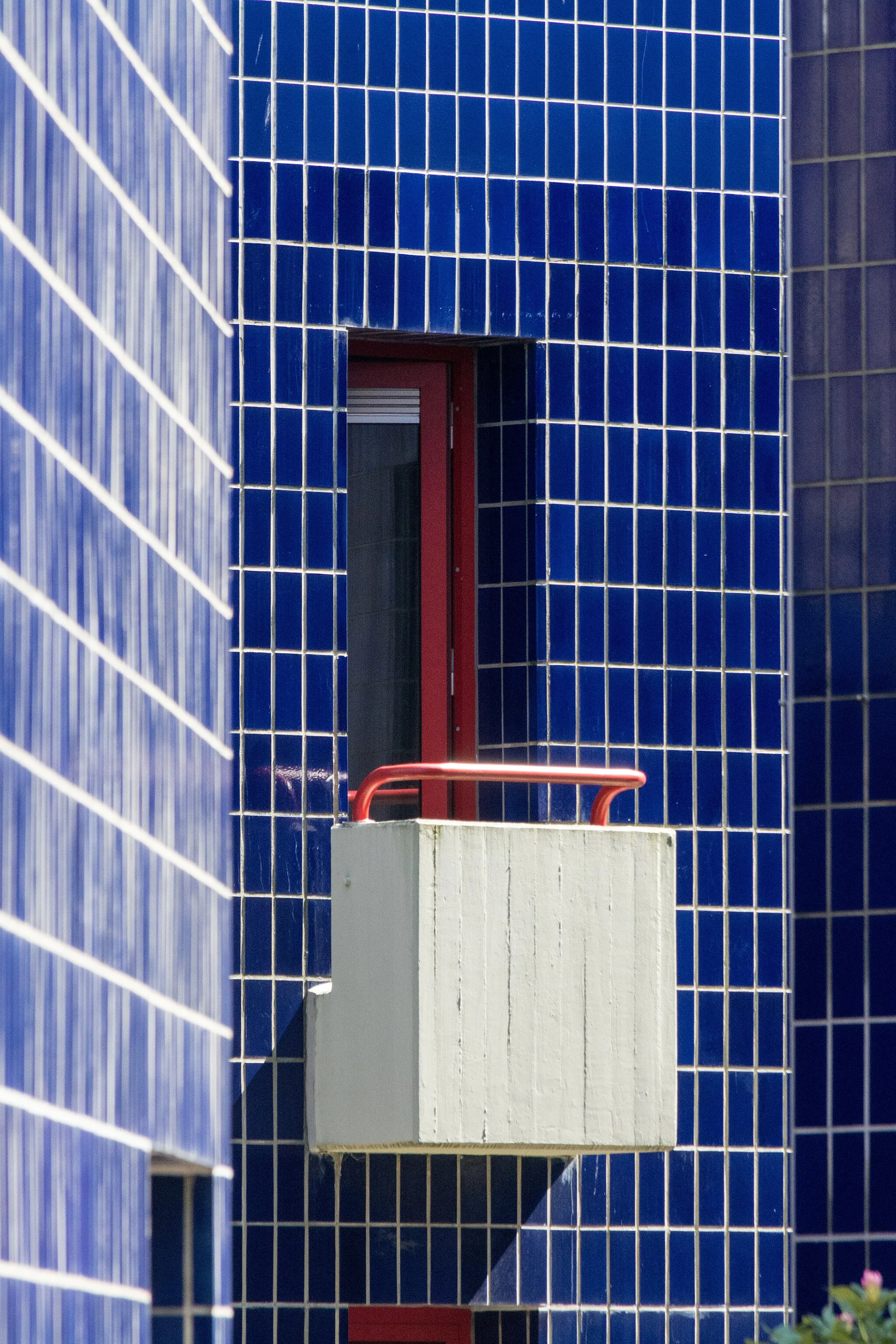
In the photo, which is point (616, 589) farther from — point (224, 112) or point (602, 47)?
point (224, 112)

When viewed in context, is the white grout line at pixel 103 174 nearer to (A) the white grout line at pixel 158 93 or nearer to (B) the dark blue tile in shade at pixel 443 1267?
(A) the white grout line at pixel 158 93

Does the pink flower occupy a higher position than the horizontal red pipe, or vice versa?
the horizontal red pipe

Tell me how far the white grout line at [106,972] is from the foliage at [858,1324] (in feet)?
7.90

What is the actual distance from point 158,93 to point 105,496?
1276mm

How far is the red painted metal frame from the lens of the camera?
9.39 metres

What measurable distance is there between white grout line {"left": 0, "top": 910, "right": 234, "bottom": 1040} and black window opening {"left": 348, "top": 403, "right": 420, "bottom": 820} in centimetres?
313

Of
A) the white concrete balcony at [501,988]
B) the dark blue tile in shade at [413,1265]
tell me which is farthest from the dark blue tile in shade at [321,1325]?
the white concrete balcony at [501,988]

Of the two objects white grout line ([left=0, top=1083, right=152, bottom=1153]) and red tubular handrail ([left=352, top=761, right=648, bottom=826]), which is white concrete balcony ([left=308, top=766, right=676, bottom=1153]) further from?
white grout line ([left=0, top=1083, right=152, bottom=1153])

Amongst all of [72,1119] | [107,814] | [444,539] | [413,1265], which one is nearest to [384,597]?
[444,539]

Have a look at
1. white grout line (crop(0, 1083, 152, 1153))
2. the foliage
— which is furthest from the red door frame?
white grout line (crop(0, 1083, 152, 1153))

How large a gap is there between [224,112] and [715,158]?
3.27m

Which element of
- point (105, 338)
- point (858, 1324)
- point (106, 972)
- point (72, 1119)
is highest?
point (105, 338)

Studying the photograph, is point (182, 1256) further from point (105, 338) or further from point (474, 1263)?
point (474, 1263)

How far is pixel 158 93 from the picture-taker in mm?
6102
